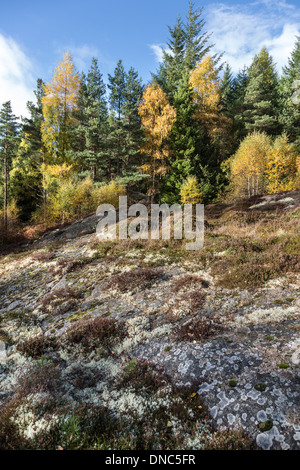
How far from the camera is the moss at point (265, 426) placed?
2.44 m

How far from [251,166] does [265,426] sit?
3173 centimetres

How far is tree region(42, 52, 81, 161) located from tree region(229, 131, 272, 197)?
2416 cm

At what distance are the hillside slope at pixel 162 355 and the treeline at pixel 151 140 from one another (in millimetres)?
18198

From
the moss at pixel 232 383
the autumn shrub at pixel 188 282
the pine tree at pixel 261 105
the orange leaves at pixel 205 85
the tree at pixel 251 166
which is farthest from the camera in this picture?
the pine tree at pixel 261 105

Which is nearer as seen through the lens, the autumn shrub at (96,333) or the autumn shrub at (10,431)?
the autumn shrub at (10,431)

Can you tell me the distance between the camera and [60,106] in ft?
103

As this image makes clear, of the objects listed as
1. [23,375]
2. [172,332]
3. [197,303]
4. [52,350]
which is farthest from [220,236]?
[23,375]

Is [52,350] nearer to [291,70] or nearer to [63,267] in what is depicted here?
[63,267]

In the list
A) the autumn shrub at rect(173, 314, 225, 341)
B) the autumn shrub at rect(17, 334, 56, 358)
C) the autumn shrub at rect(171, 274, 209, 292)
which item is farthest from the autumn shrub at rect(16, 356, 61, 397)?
the autumn shrub at rect(171, 274, 209, 292)

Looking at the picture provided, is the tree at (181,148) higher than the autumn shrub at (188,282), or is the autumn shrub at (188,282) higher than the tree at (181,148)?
the tree at (181,148)

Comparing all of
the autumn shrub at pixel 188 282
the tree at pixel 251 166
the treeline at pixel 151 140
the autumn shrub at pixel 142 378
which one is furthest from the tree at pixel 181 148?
the autumn shrub at pixel 142 378

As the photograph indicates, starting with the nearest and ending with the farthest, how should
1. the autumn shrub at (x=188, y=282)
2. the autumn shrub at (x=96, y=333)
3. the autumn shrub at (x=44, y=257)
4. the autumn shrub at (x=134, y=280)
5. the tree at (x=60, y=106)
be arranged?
the autumn shrub at (x=96, y=333), the autumn shrub at (x=188, y=282), the autumn shrub at (x=134, y=280), the autumn shrub at (x=44, y=257), the tree at (x=60, y=106)

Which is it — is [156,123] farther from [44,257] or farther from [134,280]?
[134,280]

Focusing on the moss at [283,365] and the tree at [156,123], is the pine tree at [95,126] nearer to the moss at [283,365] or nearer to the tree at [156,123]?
the tree at [156,123]
